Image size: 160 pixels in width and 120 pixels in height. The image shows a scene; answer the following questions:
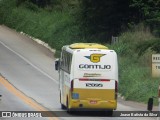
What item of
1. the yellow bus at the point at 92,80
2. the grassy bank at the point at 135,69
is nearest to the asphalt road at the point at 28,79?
the yellow bus at the point at 92,80

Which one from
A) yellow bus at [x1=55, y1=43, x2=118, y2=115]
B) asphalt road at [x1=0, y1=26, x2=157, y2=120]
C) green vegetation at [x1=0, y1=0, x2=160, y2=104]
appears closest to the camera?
yellow bus at [x1=55, y1=43, x2=118, y2=115]

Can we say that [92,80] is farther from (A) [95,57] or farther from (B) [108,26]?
(B) [108,26]

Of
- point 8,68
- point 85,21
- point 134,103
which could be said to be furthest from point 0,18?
point 134,103

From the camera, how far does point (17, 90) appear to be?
36406 millimetres

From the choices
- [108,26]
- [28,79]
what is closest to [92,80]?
[28,79]

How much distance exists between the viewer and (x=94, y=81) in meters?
27.2

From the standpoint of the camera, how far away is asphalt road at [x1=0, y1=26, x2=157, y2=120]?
100 feet

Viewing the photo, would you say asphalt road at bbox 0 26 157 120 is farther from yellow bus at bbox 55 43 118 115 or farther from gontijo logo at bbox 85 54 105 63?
gontijo logo at bbox 85 54 105 63

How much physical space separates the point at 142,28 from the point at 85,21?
27.5ft

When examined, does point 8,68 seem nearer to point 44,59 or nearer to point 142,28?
point 44,59

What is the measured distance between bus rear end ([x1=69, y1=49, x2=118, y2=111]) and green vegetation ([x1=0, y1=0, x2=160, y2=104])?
17.9 ft

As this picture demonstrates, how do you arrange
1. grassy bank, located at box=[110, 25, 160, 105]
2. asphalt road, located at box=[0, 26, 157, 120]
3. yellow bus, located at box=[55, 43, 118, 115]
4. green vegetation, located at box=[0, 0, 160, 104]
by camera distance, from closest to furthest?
yellow bus, located at box=[55, 43, 118, 115] < asphalt road, located at box=[0, 26, 157, 120] < grassy bank, located at box=[110, 25, 160, 105] < green vegetation, located at box=[0, 0, 160, 104]

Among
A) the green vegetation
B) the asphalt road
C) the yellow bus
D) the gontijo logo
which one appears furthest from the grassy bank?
the gontijo logo

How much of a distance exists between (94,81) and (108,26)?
77.6 feet
